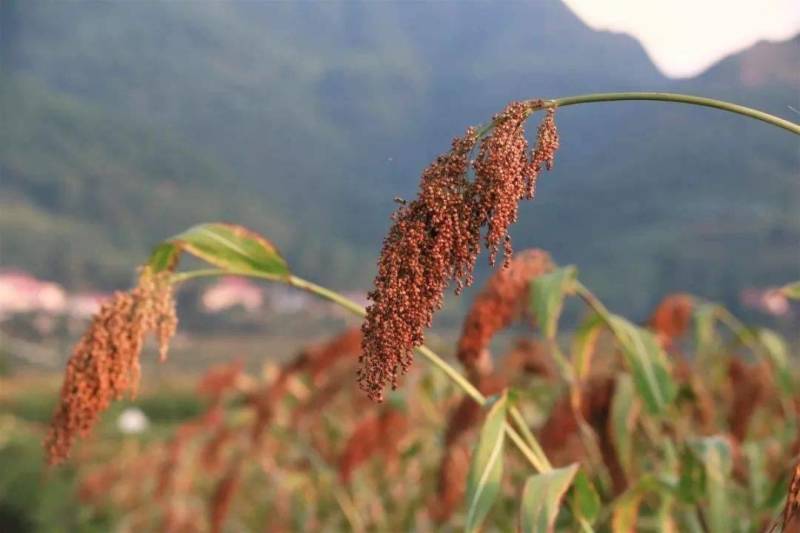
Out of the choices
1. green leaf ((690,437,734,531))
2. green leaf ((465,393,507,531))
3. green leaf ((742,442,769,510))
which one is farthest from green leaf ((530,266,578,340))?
green leaf ((742,442,769,510))

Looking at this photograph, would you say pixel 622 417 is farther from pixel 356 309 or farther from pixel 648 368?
pixel 356 309

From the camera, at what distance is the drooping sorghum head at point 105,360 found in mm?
1079

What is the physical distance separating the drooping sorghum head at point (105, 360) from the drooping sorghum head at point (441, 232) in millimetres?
381

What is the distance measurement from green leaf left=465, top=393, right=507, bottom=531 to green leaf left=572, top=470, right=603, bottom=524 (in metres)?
0.12

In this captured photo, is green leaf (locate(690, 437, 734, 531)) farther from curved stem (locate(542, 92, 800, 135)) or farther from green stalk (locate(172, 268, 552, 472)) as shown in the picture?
curved stem (locate(542, 92, 800, 135))

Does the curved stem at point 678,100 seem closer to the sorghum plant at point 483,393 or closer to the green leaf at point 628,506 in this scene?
the sorghum plant at point 483,393

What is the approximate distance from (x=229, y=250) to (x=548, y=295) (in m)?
0.49

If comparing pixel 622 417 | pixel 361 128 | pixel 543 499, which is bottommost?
pixel 543 499

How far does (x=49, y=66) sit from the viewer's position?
13.8 metres

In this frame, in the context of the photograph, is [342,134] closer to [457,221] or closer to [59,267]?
[59,267]

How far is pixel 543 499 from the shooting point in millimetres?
1152

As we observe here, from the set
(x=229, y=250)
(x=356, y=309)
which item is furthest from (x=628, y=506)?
(x=229, y=250)

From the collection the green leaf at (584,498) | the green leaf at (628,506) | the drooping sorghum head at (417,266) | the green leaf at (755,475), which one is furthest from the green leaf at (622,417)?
the drooping sorghum head at (417,266)

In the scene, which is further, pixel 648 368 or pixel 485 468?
pixel 648 368
